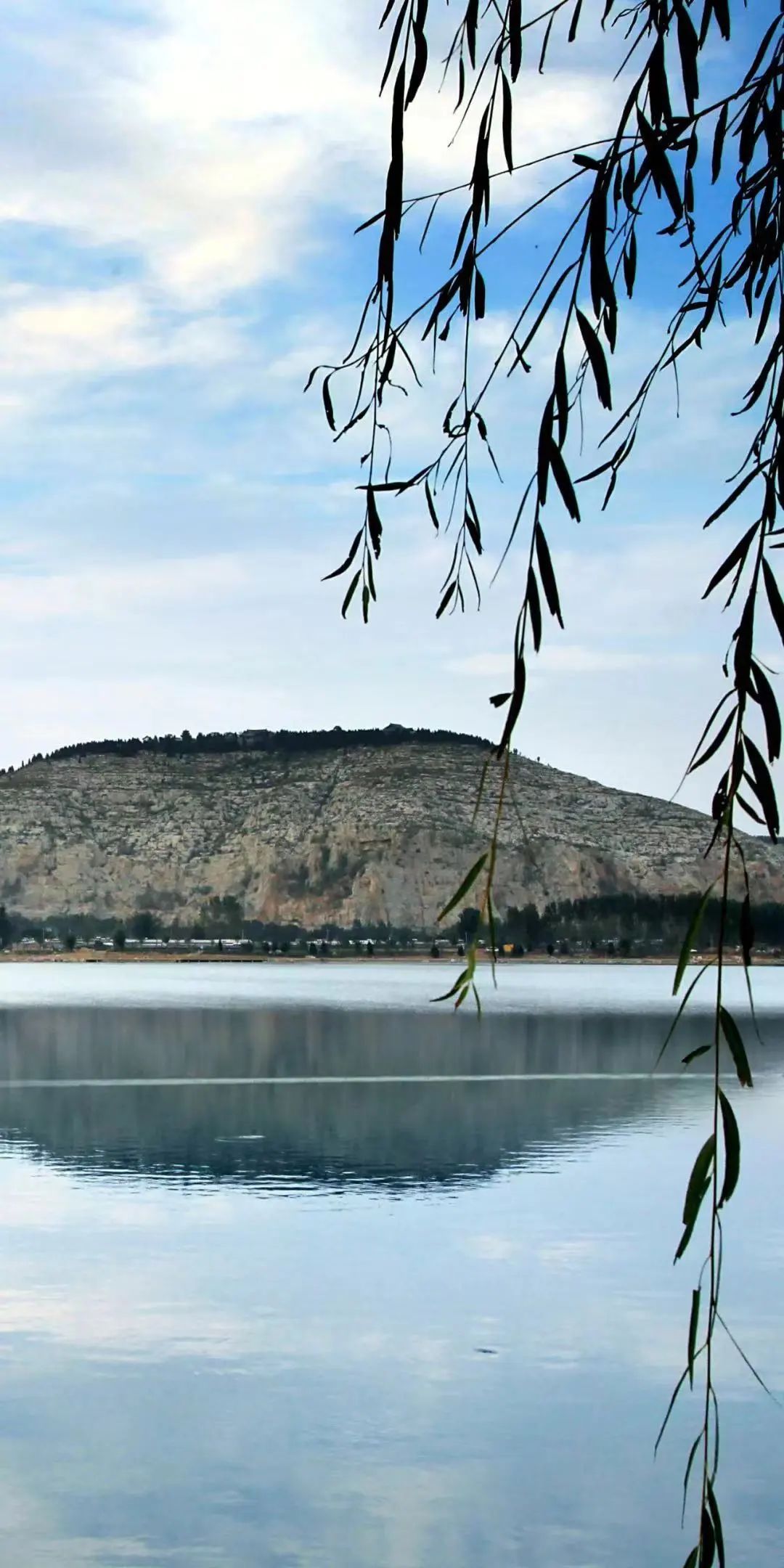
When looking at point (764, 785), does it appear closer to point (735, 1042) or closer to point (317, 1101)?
point (735, 1042)

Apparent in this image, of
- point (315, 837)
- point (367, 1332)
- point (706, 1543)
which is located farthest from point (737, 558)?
point (315, 837)

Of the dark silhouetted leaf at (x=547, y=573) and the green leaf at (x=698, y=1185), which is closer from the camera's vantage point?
the green leaf at (x=698, y=1185)

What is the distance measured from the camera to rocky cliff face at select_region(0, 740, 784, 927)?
163 metres

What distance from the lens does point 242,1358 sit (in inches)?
388

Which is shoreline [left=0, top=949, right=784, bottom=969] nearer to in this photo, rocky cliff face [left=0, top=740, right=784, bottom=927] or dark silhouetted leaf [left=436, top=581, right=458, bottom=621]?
rocky cliff face [left=0, top=740, right=784, bottom=927]

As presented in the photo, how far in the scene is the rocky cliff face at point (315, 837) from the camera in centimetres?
16325

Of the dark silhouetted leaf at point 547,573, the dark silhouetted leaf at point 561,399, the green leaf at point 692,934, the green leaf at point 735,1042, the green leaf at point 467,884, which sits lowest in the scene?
the green leaf at point 735,1042

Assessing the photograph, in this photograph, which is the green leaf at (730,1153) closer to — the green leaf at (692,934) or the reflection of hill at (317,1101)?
the green leaf at (692,934)

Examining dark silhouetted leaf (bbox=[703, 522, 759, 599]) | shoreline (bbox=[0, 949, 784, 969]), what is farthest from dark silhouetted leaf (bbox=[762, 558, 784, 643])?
shoreline (bbox=[0, 949, 784, 969])

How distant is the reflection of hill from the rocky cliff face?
113349 millimetres

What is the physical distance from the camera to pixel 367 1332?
10.5 metres

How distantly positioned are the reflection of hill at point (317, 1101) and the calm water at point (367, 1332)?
10cm

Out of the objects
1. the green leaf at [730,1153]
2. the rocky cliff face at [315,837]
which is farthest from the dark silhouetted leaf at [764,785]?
the rocky cliff face at [315,837]

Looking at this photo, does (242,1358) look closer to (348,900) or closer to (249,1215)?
(249,1215)
